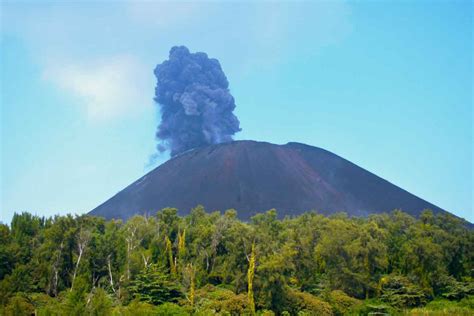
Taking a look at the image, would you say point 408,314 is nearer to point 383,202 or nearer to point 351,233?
point 351,233

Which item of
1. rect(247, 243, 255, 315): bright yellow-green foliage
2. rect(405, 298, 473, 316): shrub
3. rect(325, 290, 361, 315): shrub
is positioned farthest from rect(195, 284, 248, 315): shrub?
rect(405, 298, 473, 316): shrub

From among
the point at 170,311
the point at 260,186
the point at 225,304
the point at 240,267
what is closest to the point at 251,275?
the point at 240,267

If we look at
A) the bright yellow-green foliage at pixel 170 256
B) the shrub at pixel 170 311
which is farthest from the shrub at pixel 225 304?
the bright yellow-green foliage at pixel 170 256

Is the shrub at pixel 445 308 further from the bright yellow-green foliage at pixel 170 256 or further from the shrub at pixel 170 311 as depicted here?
the bright yellow-green foliage at pixel 170 256

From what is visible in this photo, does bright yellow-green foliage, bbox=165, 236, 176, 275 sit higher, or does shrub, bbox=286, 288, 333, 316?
bright yellow-green foliage, bbox=165, 236, 176, 275

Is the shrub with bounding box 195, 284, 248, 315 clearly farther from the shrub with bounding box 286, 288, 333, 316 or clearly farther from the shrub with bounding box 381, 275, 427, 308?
the shrub with bounding box 381, 275, 427, 308

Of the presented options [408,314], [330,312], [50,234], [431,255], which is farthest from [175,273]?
[431,255]
